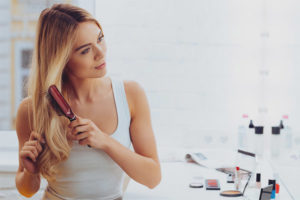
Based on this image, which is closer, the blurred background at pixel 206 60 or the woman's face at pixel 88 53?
the woman's face at pixel 88 53

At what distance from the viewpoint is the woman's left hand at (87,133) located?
1070mm

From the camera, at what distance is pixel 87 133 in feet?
3.56

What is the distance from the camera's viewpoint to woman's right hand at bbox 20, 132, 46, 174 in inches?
44.6

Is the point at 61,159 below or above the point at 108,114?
below

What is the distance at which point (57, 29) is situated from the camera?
1146mm

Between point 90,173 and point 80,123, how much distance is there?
21 cm

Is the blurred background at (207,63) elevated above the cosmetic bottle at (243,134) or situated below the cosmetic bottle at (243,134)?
above

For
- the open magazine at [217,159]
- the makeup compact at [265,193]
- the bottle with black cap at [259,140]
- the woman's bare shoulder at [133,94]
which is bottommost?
the open magazine at [217,159]

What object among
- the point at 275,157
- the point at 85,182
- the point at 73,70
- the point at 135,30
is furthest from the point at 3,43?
the point at 275,157

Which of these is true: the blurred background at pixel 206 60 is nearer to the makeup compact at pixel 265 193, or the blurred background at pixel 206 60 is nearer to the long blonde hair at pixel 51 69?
the long blonde hair at pixel 51 69

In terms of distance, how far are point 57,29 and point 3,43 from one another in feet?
3.02

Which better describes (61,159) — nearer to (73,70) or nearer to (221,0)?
(73,70)

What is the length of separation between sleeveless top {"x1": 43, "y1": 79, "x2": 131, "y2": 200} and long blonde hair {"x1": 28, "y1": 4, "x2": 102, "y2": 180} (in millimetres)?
30

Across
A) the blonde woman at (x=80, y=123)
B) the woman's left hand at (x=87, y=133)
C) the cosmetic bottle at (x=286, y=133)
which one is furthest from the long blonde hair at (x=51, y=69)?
the cosmetic bottle at (x=286, y=133)
